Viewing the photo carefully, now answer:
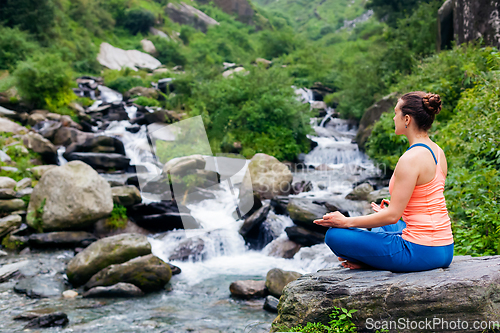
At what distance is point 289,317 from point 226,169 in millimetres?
10061

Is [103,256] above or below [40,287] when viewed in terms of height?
above

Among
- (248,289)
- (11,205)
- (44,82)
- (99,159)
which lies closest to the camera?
(248,289)

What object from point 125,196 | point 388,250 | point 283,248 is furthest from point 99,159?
point 388,250

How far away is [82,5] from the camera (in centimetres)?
3578

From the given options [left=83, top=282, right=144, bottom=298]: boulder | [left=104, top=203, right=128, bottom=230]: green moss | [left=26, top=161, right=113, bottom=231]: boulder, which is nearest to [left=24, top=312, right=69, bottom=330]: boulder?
[left=83, top=282, right=144, bottom=298]: boulder

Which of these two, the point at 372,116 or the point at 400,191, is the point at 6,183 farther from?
the point at 372,116

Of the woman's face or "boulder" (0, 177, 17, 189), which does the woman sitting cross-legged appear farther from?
"boulder" (0, 177, 17, 189)

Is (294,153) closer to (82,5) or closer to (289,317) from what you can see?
(289,317)

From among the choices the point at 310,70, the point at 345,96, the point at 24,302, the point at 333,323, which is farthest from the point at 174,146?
the point at 310,70

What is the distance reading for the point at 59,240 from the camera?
7816mm

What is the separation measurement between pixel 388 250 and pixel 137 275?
16.6 feet

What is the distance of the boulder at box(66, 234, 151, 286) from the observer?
Answer: 642 cm

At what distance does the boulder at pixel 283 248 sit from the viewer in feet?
26.3

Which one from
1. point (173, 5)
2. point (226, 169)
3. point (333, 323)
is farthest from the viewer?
point (173, 5)
